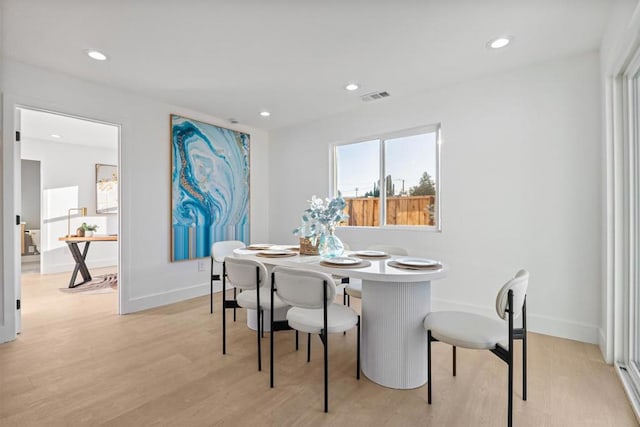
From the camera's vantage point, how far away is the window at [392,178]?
3.52m

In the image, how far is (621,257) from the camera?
6.97ft

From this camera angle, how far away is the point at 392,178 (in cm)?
385

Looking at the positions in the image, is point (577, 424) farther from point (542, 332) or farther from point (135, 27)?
point (135, 27)

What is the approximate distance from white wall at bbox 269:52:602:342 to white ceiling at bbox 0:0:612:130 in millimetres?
275

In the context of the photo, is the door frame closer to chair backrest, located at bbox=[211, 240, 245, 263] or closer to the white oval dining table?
chair backrest, located at bbox=[211, 240, 245, 263]

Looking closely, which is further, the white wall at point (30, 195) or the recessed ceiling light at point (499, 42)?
the white wall at point (30, 195)

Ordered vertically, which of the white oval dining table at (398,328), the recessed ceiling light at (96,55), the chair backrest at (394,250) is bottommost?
the white oval dining table at (398,328)

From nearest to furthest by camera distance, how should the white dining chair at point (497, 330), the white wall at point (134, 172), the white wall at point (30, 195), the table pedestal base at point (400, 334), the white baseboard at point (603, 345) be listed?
the white dining chair at point (497, 330)
the table pedestal base at point (400, 334)
the white baseboard at point (603, 345)
the white wall at point (134, 172)
the white wall at point (30, 195)

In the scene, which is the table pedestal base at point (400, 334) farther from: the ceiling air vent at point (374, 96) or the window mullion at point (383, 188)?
the ceiling air vent at point (374, 96)

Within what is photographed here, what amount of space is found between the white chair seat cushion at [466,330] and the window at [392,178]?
174 centimetres

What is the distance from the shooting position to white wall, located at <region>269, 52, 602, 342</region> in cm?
258

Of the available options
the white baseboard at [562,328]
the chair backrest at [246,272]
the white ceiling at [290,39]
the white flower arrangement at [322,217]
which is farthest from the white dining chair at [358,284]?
the white ceiling at [290,39]

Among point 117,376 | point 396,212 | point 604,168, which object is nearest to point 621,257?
point 604,168

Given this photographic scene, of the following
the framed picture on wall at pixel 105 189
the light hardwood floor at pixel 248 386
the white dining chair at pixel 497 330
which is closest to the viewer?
the white dining chair at pixel 497 330
